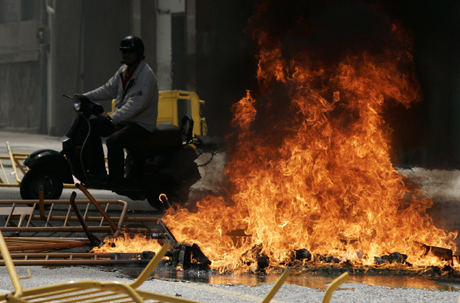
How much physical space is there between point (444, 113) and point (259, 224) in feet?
28.1

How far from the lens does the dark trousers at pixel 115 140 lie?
9.80 metres

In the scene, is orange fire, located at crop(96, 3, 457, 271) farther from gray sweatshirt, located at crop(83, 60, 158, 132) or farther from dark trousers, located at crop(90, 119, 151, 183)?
dark trousers, located at crop(90, 119, 151, 183)

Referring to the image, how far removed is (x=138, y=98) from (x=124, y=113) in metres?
0.23

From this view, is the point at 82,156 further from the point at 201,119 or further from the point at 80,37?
the point at 80,37

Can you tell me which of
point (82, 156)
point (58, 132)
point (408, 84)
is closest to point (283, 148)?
point (408, 84)

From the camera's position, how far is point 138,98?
9.55 metres

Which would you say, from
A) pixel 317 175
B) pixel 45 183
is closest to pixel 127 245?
pixel 317 175

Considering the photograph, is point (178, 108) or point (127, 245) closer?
point (127, 245)

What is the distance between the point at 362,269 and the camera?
6.73 meters

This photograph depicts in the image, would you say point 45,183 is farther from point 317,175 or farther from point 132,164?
point 317,175

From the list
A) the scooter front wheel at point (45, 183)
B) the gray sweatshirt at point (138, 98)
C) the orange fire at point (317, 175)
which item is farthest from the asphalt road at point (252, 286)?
the scooter front wheel at point (45, 183)

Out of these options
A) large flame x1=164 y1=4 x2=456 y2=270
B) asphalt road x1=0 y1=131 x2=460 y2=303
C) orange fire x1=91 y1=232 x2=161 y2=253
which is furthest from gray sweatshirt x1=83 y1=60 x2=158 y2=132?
asphalt road x1=0 y1=131 x2=460 y2=303

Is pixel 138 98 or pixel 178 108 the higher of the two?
pixel 178 108

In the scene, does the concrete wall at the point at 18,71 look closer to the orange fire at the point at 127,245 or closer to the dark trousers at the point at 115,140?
the dark trousers at the point at 115,140
